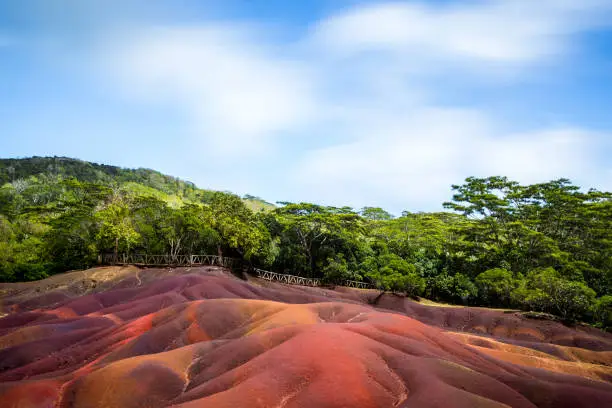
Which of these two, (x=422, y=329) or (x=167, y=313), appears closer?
(x=422, y=329)

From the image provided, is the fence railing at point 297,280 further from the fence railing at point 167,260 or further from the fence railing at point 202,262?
the fence railing at point 167,260

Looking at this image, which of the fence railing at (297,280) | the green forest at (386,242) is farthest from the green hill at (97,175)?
the fence railing at (297,280)

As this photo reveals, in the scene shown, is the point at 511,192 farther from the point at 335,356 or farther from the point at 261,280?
the point at 335,356

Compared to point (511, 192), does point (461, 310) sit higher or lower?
lower

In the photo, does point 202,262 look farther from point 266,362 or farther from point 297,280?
point 266,362

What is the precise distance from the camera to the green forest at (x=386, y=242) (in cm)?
4909

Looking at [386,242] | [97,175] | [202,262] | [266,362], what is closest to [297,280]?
[202,262]

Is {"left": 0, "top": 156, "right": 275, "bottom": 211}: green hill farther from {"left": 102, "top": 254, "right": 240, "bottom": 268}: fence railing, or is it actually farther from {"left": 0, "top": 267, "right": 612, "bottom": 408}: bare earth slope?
{"left": 0, "top": 267, "right": 612, "bottom": 408}: bare earth slope

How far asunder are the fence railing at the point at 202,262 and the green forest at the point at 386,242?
1105 millimetres

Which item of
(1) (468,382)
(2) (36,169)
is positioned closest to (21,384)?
(1) (468,382)

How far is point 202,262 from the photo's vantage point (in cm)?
5262

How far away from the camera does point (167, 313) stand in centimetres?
2722

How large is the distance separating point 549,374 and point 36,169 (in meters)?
156

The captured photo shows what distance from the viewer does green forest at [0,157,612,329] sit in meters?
49.1
